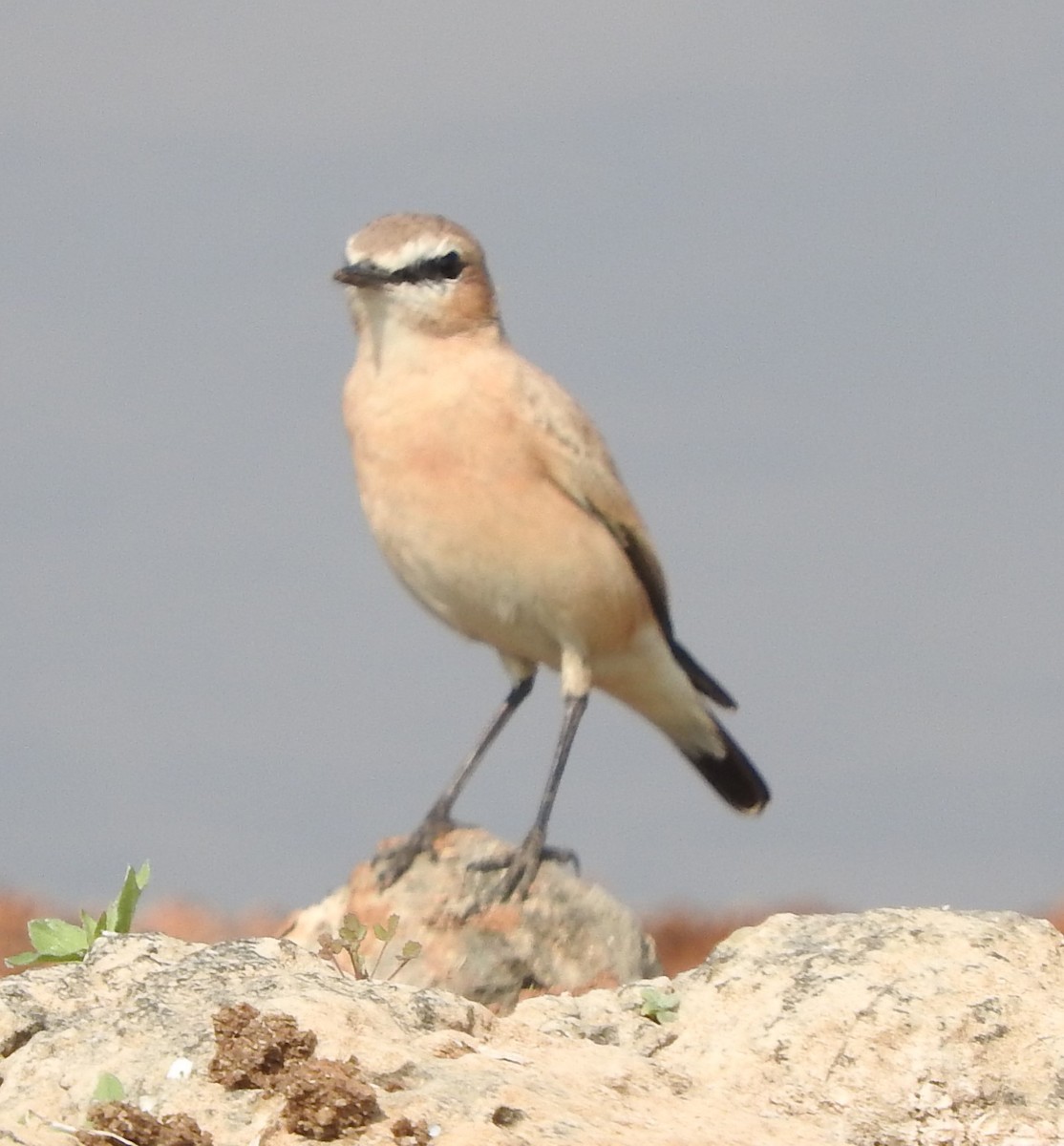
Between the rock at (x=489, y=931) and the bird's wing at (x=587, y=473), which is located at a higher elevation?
the bird's wing at (x=587, y=473)

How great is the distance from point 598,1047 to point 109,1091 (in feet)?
4.30

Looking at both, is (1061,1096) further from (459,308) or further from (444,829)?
(459,308)

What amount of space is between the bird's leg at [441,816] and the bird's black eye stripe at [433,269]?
1.95m

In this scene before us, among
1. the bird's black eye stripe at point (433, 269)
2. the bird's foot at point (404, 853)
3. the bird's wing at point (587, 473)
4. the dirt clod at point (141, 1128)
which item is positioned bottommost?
the dirt clod at point (141, 1128)

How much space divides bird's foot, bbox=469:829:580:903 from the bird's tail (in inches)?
83.9

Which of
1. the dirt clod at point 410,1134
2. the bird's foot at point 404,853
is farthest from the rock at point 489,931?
the dirt clod at point 410,1134

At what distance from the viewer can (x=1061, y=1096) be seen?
16.7ft

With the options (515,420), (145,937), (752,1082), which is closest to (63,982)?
(145,937)

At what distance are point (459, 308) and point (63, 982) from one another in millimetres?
3854

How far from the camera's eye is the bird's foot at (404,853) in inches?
299

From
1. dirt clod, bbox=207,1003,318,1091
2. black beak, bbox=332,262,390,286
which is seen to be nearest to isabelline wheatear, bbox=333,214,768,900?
black beak, bbox=332,262,390,286

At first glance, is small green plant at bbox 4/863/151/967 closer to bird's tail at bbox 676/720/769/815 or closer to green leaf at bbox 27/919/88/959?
green leaf at bbox 27/919/88/959

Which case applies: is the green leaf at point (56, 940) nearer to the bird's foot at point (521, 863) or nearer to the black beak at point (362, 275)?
the bird's foot at point (521, 863)

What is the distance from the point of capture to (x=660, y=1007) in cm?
550
